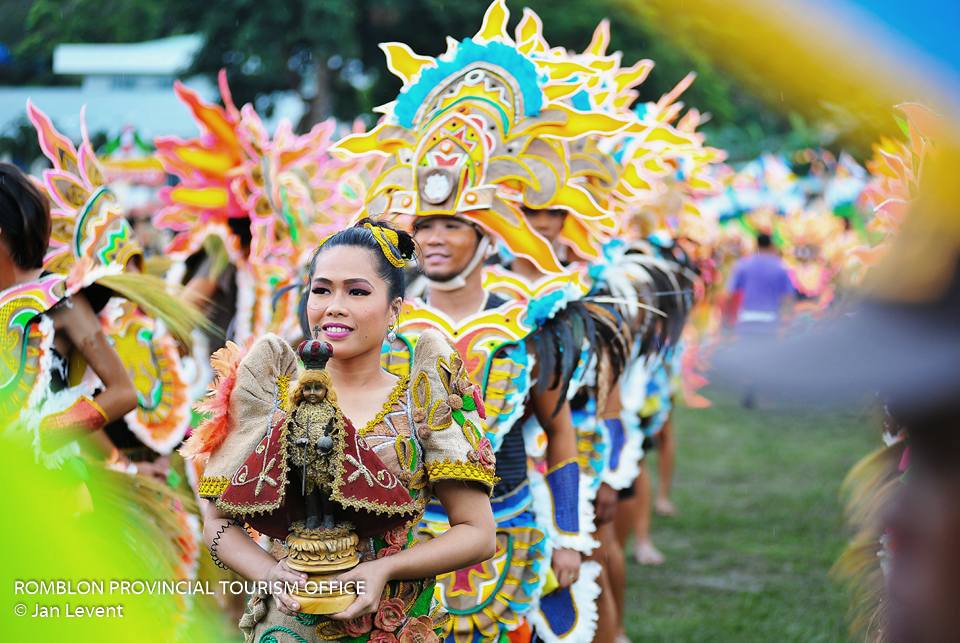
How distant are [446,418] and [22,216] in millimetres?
1926

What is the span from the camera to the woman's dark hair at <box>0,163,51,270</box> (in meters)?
3.79

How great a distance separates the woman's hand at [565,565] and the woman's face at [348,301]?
1.48 meters

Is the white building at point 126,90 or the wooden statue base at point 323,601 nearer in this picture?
the wooden statue base at point 323,601

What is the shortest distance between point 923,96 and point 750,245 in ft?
54.4

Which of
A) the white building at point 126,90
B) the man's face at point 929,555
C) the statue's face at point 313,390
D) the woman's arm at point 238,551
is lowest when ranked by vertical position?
the white building at point 126,90

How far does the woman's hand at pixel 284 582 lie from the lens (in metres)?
2.20

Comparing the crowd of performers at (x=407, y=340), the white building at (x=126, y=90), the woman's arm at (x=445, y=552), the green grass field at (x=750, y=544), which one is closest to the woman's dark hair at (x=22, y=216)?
the crowd of performers at (x=407, y=340)

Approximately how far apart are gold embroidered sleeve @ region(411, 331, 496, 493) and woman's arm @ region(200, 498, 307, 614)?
1.29 ft

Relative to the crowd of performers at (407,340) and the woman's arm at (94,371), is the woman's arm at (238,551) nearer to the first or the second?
the crowd of performers at (407,340)

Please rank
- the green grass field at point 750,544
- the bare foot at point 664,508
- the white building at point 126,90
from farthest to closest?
1. the white building at point 126,90
2. the bare foot at point 664,508
3. the green grass field at point 750,544

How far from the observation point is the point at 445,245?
384 cm

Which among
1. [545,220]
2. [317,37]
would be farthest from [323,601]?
[317,37]

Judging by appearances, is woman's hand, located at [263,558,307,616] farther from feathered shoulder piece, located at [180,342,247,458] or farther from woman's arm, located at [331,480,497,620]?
feathered shoulder piece, located at [180,342,247,458]

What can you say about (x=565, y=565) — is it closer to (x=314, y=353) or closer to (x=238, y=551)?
(x=238, y=551)
